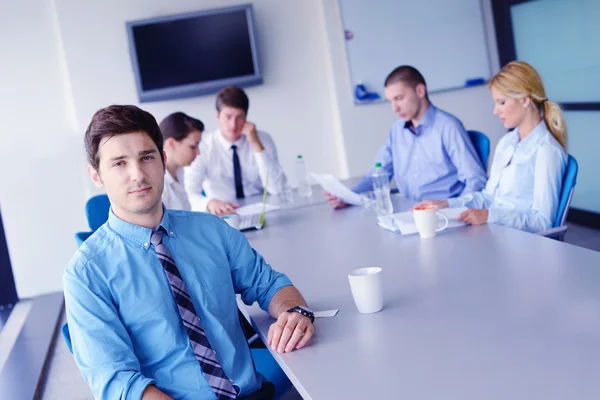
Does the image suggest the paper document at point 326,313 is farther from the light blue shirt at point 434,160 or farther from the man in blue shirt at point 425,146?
the light blue shirt at point 434,160

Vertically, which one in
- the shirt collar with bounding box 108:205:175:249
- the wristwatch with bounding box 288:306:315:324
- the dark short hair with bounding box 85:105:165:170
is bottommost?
the wristwatch with bounding box 288:306:315:324

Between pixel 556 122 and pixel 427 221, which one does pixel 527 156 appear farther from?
pixel 427 221

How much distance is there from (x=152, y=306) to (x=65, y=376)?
9.04 ft

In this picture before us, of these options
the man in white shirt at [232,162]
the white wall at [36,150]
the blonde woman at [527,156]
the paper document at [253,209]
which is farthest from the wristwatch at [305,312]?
the white wall at [36,150]

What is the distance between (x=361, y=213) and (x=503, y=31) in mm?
3408

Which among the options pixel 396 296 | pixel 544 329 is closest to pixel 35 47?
pixel 396 296

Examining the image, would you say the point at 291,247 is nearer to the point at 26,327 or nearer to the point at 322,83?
the point at 26,327

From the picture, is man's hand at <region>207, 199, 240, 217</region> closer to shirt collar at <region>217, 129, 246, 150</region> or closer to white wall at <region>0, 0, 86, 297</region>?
shirt collar at <region>217, 129, 246, 150</region>

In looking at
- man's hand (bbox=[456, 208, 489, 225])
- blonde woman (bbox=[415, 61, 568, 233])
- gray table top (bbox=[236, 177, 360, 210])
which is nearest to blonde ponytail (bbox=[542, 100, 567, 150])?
blonde woman (bbox=[415, 61, 568, 233])

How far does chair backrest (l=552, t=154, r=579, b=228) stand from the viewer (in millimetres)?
2660

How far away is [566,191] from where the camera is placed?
2678mm

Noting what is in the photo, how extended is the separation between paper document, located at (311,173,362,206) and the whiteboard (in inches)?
107

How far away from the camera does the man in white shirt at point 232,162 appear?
430cm

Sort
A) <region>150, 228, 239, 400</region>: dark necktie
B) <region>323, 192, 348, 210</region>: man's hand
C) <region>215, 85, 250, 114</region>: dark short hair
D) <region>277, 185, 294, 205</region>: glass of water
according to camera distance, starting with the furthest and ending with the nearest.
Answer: <region>215, 85, 250, 114</region>: dark short hair → <region>277, 185, 294, 205</region>: glass of water → <region>323, 192, 348, 210</region>: man's hand → <region>150, 228, 239, 400</region>: dark necktie
